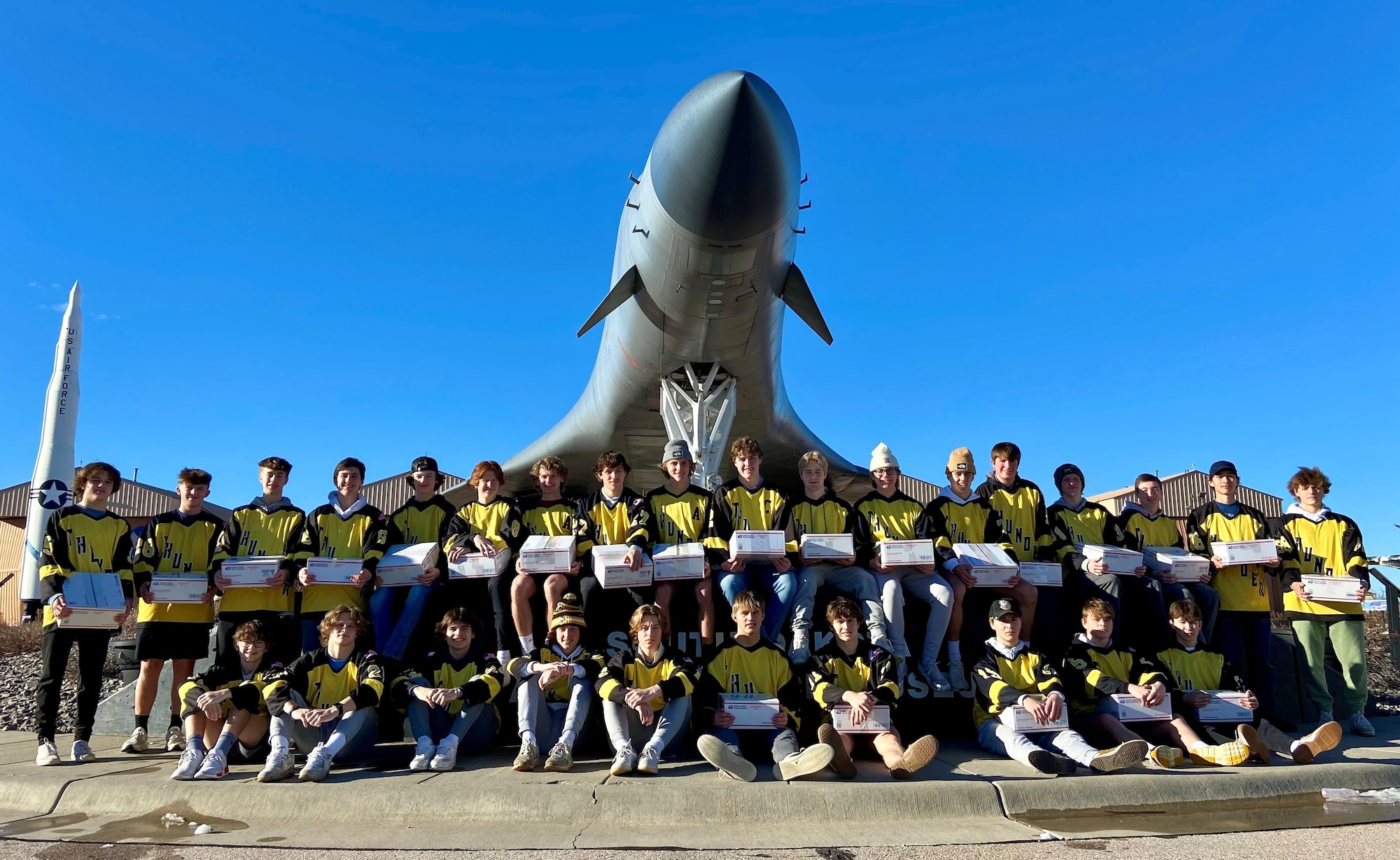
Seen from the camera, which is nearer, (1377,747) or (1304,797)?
(1304,797)

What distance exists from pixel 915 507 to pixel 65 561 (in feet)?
18.8

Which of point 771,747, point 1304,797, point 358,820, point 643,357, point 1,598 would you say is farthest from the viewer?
point 1,598

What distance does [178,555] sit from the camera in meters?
5.74

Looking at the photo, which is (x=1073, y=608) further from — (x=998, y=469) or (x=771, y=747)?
(x=771, y=747)

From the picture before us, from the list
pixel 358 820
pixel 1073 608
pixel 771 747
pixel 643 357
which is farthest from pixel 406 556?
pixel 643 357

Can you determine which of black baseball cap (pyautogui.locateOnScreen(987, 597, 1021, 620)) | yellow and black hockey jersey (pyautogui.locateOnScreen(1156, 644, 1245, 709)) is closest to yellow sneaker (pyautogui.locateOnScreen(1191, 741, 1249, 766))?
yellow and black hockey jersey (pyautogui.locateOnScreen(1156, 644, 1245, 709))

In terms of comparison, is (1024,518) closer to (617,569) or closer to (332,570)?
(617,569)

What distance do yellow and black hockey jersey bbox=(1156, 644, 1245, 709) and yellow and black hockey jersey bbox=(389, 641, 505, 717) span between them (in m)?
4.10

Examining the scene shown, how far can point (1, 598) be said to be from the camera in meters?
24.5

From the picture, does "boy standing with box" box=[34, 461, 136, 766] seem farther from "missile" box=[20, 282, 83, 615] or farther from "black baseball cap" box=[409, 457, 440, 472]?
"missile" box=[20, 282, 83, 615]

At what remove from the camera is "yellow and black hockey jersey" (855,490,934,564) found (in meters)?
5.97

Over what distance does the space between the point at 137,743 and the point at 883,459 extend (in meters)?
5.50

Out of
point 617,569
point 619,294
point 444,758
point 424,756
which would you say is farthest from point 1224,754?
point 619,294

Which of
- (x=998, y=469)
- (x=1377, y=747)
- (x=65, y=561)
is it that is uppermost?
(x=998, y=469)
